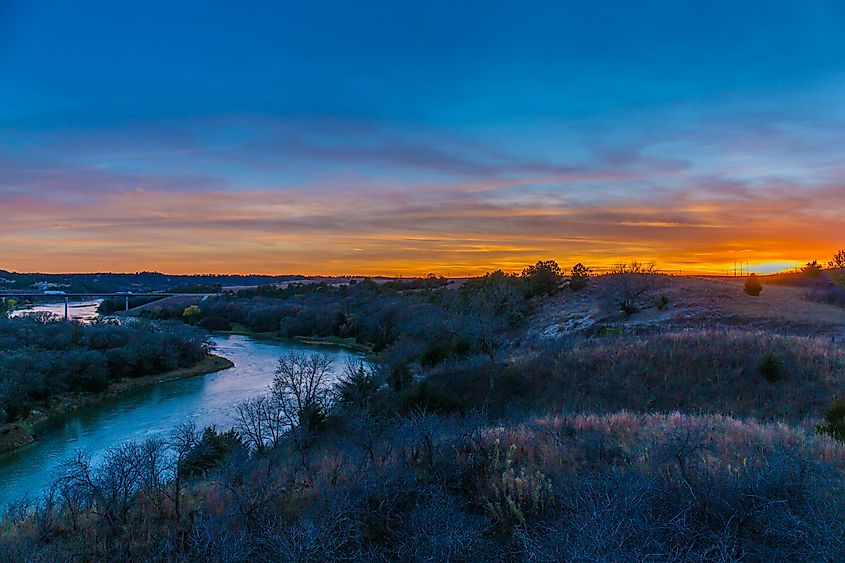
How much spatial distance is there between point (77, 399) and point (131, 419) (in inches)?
314

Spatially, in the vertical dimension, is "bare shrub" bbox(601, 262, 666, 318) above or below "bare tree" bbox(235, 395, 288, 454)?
above

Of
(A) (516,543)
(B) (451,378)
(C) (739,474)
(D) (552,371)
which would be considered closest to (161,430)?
(B) (451,378)

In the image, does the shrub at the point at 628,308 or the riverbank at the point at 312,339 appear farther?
the riverbank at the point at 312,339

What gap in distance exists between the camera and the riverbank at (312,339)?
60.4m

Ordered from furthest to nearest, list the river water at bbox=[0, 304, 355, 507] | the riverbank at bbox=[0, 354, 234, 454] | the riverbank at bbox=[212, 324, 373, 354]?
the riverbank at bbox=[212, 324, 373, 354] → the riverbank at bbox=[0, 354, 234, 454] → the river water at bbox=[0, 304, 355, 507]

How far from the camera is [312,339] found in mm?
67562

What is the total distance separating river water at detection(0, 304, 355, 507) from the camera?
2163cm

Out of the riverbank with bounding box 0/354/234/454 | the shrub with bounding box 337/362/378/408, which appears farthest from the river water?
the shrub with bounding box 337/362/378/408

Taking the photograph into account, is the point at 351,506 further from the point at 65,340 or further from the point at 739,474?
the point at 65,340

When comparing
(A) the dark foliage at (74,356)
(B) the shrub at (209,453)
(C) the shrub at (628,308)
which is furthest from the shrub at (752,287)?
(A) the dark foliage at (74,356)

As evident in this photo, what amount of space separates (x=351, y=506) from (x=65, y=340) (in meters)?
44.9

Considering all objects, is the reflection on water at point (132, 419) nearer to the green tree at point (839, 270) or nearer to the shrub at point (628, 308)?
the shrub at point (628, 308)

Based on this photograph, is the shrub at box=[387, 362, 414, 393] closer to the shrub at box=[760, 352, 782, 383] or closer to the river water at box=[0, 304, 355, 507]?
the river water at box=[0, 304, 355, 507]

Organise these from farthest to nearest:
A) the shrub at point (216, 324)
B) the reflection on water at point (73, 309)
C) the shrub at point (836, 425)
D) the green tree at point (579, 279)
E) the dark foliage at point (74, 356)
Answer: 1. the reflection on water at point (73, 309)
2. the shrub at point (216, 324)
3. the green tree at point (579, 279)
4. the dark foliage at point (74, 356)
5. the shrub at point (836, 425)
